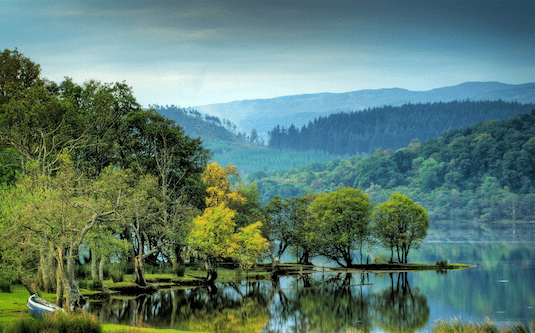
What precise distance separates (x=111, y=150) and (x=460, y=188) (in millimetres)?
168036

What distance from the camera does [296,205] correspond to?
70.8 meters

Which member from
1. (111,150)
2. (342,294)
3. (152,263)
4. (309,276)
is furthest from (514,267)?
(111,150)

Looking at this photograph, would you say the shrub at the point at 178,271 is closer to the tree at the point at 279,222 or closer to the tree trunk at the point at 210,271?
the tree trunk at the point at 210,271

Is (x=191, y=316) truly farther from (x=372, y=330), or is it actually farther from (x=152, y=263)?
(x=152, y=263)

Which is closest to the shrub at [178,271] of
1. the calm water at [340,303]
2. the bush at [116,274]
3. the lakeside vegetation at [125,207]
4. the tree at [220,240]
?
the lakeside vegetation at [125,207]

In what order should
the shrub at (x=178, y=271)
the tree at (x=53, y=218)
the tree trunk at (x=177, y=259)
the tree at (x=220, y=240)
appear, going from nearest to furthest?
the tree at (x=53, y=218), the tree at (x=220, y=240), the shrub at (x=178, y=271), the tree trunk at (x=177, y=259)

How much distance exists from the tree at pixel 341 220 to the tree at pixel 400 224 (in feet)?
7.45

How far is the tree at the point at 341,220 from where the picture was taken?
67562 millimetres

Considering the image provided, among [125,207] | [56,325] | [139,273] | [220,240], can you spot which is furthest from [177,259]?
[56,325]

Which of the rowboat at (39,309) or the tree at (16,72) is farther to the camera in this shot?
the tree at (16,72)

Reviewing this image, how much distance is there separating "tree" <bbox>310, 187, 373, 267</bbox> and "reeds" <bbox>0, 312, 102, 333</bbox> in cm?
4724

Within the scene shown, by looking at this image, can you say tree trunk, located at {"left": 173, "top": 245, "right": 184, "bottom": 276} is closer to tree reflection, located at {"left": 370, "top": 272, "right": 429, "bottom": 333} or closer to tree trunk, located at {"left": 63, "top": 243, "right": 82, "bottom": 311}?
tree reflection, located at {"left": 370, "top": 272, "right": 429, "bottom": 333}

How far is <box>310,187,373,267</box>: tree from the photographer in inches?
A: 2660

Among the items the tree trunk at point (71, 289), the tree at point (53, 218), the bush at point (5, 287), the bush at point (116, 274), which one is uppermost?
the tree at point (53, 218)
